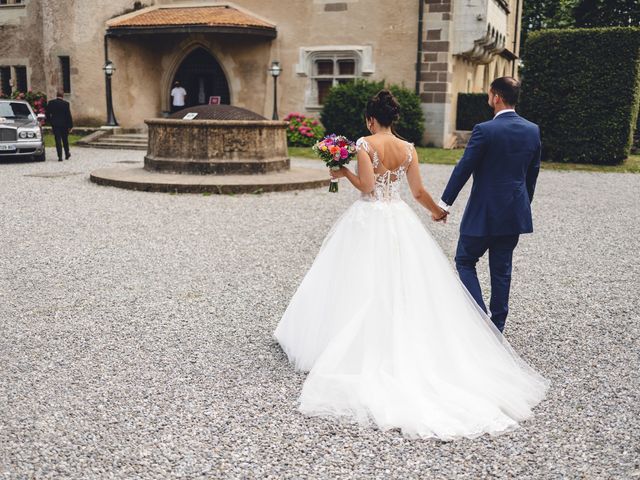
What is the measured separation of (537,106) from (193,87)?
491 inches

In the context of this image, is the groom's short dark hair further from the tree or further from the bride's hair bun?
the tree

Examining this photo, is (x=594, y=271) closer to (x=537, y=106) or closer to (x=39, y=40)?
(x=537, y=106)

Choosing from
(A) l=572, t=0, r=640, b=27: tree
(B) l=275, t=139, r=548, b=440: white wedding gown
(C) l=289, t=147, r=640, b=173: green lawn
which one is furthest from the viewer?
(A) l=572, t=0, r=640, b=27: tree

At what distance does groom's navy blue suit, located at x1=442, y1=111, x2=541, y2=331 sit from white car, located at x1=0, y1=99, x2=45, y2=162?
1377cm

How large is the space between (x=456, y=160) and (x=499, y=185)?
42.9 feet

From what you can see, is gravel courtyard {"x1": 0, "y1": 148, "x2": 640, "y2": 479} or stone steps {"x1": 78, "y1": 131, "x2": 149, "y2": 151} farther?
stone steps {"x1": 78, "y1": 131, "x2": 149, "y2": 151}

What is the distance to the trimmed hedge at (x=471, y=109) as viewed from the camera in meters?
20.5

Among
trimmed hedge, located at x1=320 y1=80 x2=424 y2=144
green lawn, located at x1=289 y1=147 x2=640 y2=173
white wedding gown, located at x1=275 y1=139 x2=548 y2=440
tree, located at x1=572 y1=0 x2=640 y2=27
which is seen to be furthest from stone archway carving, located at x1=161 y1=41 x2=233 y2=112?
white wedding gown, located at x1=275 y1=139 x2=548 y2=440

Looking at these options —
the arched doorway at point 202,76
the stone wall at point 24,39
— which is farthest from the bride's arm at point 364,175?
the stone wall at point 24,39

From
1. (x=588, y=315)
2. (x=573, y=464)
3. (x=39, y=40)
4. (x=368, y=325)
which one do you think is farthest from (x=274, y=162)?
(x=39, y=40)

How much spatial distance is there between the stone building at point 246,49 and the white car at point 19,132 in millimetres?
5998

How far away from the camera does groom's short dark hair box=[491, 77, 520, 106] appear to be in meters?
4.04

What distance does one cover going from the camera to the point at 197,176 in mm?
11828

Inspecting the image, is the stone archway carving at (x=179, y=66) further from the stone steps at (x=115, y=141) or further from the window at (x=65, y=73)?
the window at (x=65, y=73)
